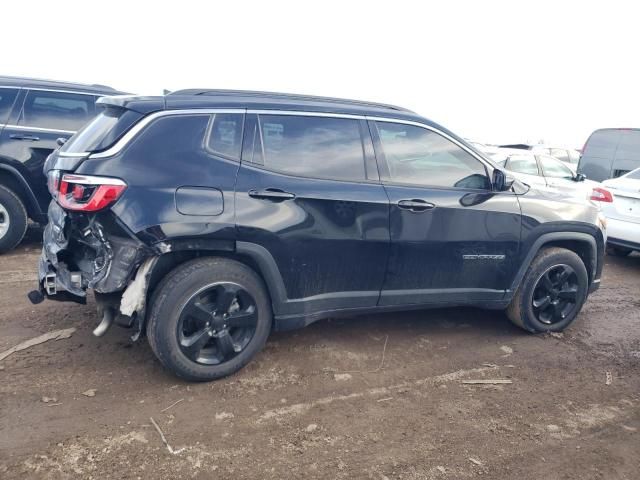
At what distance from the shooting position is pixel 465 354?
398cm

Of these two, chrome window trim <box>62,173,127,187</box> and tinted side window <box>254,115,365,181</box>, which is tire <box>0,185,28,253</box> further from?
tinted side window <box>254,115,365,181</box>

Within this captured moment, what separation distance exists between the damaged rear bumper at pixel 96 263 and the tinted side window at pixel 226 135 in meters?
0.79

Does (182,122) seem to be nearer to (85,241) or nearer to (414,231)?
(85,241)

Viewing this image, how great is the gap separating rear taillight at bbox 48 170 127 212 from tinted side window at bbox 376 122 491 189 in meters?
1.90

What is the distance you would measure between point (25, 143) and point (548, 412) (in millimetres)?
5998

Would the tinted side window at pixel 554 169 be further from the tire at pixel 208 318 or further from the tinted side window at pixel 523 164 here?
the tire at pixel 208 318

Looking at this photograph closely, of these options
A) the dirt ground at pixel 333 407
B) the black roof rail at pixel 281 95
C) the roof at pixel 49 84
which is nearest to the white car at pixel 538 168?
the dirt ground at pixel 333 407

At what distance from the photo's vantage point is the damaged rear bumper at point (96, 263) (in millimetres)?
2996

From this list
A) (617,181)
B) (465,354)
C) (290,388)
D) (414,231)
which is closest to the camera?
(290,388)

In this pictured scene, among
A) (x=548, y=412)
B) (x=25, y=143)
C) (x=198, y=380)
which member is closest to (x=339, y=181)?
(x=198, y=380)

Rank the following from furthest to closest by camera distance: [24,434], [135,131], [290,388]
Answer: [290,388], [135,131], [24,434]

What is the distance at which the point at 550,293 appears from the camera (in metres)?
4.38

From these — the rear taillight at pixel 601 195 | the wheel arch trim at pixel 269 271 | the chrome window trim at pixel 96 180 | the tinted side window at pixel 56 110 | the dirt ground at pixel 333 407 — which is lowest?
the dirt ground at pixel 333 407

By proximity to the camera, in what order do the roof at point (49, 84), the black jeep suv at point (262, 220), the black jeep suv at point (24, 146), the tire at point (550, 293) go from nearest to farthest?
the black jeep suv at point (262, 220)
the tire at point (550, 293)
the black jeep suv at point (24, 146)
the roof at point (49, 84)
